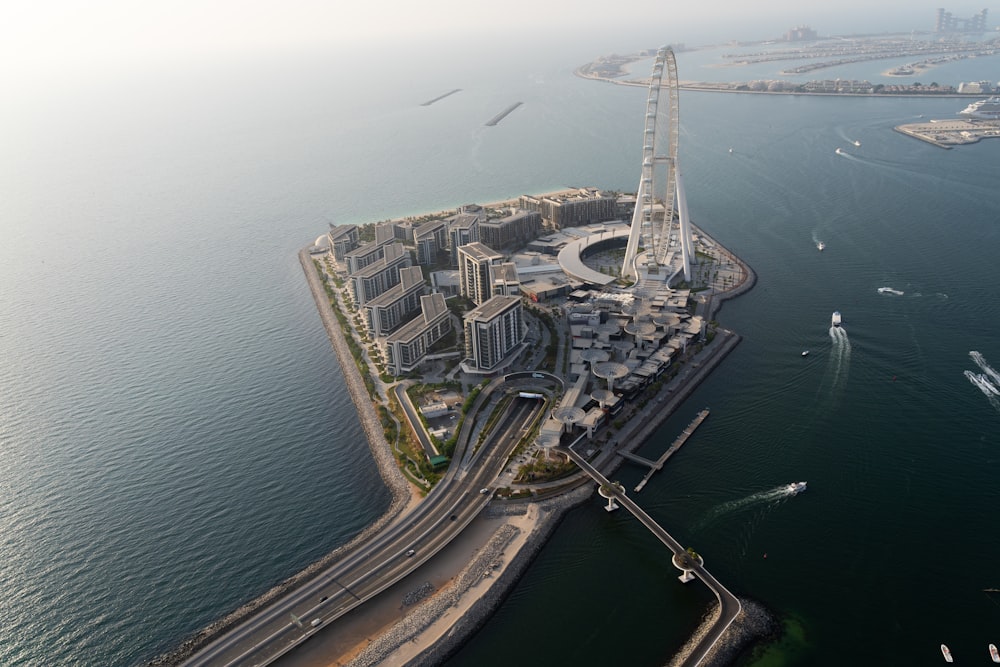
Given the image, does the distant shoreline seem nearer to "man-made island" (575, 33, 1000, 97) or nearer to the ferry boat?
"man-made island" (575, 33, 1000, 97)

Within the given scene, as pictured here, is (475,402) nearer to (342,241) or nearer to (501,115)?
(342,241)

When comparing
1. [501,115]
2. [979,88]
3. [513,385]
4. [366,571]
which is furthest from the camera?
[501,115]

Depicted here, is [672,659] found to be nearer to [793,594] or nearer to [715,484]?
[793,594]

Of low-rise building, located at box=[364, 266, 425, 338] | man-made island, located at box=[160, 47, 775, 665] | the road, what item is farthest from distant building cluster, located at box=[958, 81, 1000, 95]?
the road

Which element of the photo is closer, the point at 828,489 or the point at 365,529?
the point at 365,529

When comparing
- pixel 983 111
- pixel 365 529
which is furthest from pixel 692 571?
→ pixel 983 111

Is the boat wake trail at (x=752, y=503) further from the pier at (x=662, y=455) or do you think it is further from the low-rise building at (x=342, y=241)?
the low-rise building at (x=342, y=241)
